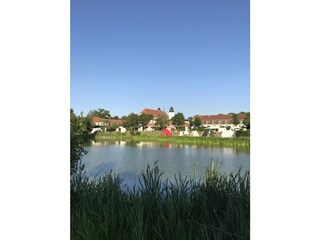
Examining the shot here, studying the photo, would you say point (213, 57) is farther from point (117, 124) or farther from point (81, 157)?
point (81, 157)

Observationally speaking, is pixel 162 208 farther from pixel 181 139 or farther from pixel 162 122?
pixel 162 122

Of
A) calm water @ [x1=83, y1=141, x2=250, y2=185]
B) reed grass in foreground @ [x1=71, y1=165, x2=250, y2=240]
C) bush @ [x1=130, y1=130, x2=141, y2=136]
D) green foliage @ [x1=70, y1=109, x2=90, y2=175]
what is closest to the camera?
reed grass in foreground @ [x1=71, y1=165, x2=250, y2=240]

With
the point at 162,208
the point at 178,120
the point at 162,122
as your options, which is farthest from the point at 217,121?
the point at 162,208

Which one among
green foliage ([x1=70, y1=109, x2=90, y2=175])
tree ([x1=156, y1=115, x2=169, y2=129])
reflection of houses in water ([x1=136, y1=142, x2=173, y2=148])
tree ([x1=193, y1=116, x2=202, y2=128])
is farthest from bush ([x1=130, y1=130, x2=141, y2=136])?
green foliage ([x1=70, y1=109, x2=90, y2=175])

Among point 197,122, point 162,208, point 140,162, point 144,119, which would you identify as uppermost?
point 144,119

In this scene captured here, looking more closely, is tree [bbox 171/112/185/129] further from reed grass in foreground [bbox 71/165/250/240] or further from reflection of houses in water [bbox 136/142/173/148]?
reed grass in foreground [bbox 71/165/250/240]

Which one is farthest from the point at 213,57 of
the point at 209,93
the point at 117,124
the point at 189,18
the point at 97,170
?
the point at 97,170

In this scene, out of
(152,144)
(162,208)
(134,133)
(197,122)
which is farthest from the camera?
(197,122)

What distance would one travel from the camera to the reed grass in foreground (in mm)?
1637

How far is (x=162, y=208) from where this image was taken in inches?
79.8

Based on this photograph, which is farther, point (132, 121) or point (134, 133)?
point (132, 121)

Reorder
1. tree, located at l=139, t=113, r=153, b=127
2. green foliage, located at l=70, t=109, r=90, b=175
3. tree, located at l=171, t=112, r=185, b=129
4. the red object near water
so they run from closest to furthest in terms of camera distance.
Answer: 1. green foliage, located at l=70, t=109, r=90, b=175
2. tree, located at l=171, t=112, r=185, b=129
3. the red object near water
4. tree, located at l=139, t=113, r=153, b=127
